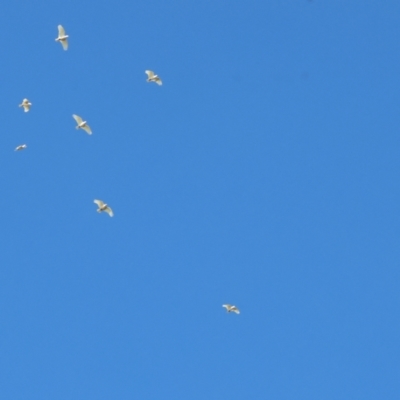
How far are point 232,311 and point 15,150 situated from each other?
661 inches

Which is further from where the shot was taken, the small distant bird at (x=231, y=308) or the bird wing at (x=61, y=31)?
the small distant bird at (x=231, y=308)

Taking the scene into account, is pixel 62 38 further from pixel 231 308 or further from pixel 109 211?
pixel 231 308

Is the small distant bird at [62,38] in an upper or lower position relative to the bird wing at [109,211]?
upper

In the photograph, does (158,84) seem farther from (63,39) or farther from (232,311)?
(232,311)

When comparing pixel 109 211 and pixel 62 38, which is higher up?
pixel 62 38

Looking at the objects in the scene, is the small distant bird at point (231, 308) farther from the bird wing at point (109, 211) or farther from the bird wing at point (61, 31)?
the bird wing at point (61, 31)

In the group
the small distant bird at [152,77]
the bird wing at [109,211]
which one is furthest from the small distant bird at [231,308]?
the small distant bird at [152,77]

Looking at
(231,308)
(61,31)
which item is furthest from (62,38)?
(231,308)

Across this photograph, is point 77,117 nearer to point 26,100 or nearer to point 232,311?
point 26,100

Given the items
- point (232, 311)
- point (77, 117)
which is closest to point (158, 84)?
point (77, 117)

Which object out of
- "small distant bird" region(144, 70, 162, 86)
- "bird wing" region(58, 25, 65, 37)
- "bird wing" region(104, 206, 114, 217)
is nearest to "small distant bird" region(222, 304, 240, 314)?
"bird wing" region(104, 206, 114, 217)

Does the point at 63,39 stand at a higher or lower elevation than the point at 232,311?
higher

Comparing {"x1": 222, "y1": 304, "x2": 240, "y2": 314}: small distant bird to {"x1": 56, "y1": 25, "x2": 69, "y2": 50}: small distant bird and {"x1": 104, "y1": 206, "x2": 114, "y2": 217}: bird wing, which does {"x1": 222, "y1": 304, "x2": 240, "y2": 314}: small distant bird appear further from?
{"x1": 56, "y1": 25, "x2": 69, "y2": 50}: small distant bird

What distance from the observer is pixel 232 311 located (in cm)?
13012
